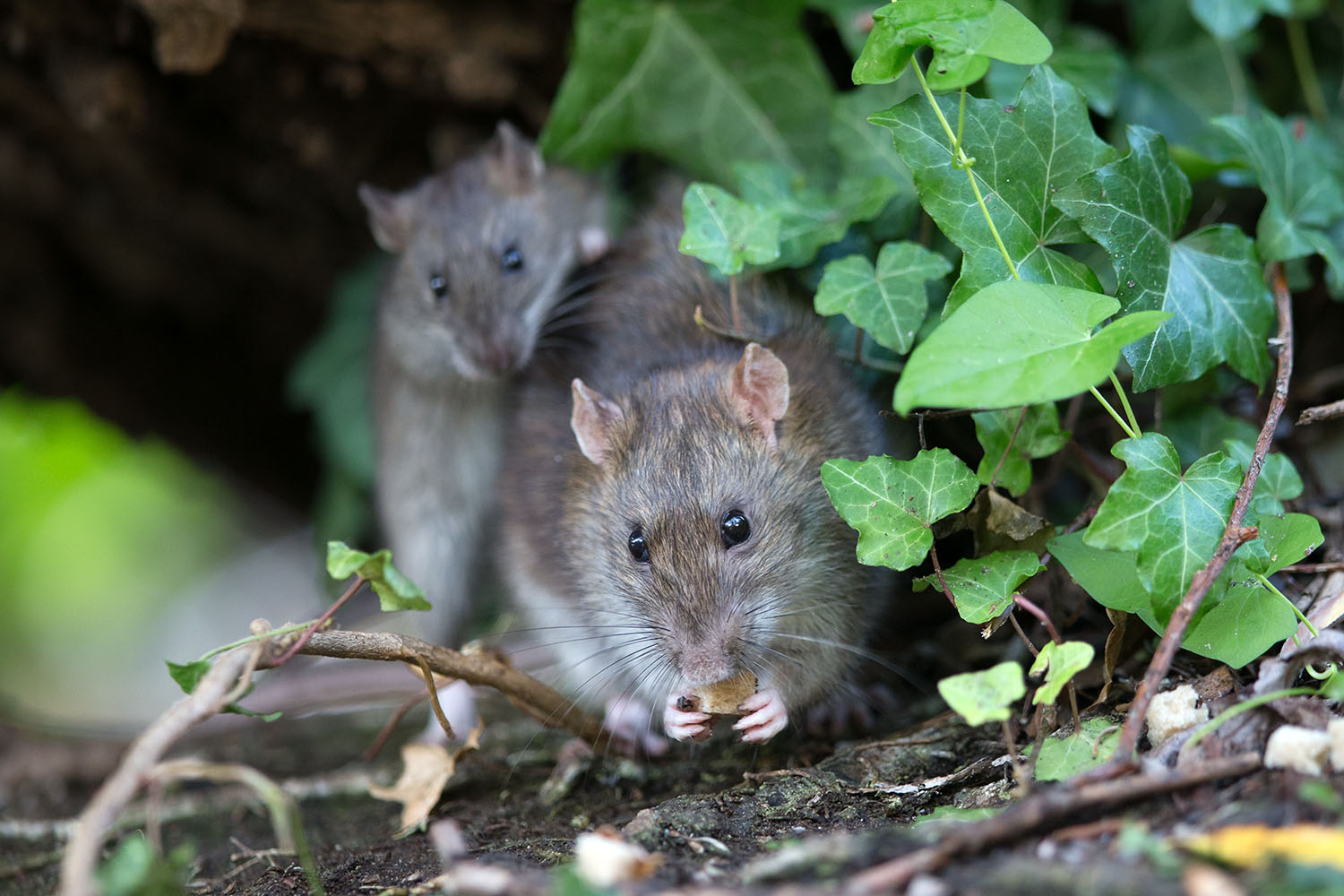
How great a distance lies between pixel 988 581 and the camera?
2900 mm

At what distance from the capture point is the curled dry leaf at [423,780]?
3402 millimetres

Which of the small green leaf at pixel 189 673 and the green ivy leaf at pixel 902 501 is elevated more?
the small green leaf at pixel 189 673

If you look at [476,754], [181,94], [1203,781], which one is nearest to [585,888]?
[1203,781]

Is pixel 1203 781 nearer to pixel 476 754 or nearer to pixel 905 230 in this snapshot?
pixel 905 230

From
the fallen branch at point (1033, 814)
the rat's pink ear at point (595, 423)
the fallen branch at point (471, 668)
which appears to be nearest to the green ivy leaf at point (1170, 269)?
the fallen branch at point (1033, 814)

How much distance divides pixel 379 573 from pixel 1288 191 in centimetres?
300

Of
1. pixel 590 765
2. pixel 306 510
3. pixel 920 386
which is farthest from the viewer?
pixel 306 510

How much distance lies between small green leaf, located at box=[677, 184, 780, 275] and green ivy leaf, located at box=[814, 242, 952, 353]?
212 mm

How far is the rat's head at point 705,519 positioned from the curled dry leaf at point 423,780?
2.12ft

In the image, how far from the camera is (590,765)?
147 inches

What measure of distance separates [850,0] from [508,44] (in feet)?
5.50

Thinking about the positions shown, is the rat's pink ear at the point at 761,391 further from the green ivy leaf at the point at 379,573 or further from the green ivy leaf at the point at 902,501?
the green ivy leaf at the point at 379,573

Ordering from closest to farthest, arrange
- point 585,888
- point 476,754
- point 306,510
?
point 585,888 < point 476,754 < point 306,510

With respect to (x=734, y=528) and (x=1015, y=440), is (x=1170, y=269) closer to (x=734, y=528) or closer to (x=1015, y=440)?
(x=1015, y=440)
